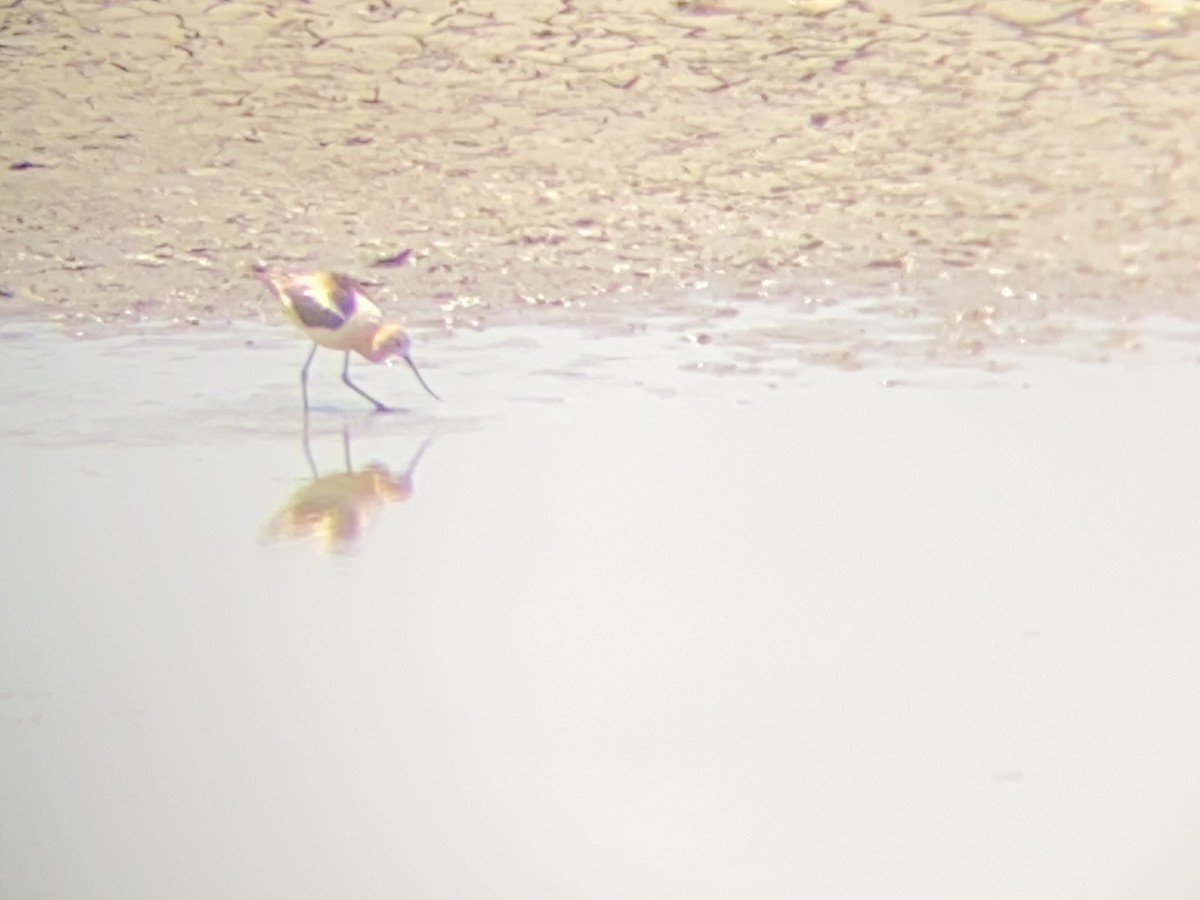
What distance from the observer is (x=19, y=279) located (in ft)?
20.4

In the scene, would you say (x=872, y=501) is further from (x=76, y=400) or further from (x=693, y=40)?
(x=693, y=40)

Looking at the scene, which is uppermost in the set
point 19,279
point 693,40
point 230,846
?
point 693,40

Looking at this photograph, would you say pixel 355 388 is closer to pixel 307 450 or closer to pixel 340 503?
pixel 307 450

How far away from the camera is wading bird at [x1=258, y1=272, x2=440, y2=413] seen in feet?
16.1

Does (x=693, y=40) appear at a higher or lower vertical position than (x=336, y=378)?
higher

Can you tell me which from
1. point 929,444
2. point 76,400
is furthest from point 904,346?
point 76,400

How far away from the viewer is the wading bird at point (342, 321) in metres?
4.91

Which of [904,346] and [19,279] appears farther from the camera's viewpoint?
[19,279]

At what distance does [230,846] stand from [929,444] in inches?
78.4

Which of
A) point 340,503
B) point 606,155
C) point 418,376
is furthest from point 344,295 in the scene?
point 606,155

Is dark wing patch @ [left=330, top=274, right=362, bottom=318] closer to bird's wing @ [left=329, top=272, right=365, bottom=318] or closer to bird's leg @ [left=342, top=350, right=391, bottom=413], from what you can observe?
bird's wing @ [left=329, top=272, right=365, bottom=318]

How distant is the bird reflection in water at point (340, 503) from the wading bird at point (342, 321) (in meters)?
0.41

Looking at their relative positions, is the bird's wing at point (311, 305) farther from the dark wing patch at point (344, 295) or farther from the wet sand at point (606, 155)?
the wet sand at point (606, 155)

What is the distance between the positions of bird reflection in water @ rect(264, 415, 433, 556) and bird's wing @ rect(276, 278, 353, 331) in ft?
1.42
